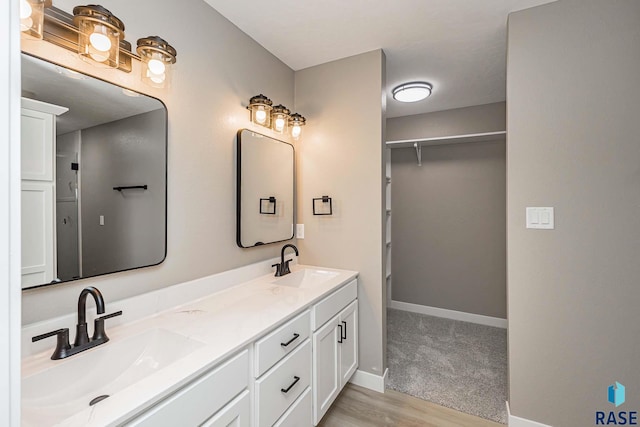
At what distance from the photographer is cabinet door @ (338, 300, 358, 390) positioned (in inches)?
77.6

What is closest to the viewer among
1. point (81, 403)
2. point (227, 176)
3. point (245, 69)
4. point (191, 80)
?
point (81, 403)

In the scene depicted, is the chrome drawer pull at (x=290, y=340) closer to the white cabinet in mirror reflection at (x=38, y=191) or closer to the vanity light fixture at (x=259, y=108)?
the white cabinet in mirror reflection at (x=38, y=191)

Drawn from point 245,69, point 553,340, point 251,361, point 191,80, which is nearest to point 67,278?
point 251,361

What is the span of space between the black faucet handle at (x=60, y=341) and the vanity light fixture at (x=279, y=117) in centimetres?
166

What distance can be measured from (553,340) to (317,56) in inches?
96.5

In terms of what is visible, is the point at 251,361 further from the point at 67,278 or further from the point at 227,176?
the point at 227,176

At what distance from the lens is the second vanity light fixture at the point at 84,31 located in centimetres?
97

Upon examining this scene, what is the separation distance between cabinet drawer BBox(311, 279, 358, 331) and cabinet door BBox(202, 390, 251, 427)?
1.78 ft

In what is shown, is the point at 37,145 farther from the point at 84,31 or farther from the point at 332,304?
the point at 332,304

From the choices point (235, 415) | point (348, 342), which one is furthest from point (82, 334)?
point (348, 342)

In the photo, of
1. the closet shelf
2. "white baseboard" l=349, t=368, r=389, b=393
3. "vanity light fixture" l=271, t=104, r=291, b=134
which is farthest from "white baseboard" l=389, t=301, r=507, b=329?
"vanity light fixture" l=271, t=104, r=291, b=134

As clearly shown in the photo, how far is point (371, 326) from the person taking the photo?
7.25ft

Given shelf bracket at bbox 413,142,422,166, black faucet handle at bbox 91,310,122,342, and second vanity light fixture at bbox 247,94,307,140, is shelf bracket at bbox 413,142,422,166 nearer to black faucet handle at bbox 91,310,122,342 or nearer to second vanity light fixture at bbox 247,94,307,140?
second vanity light fixture at bbox 247,94,307,140

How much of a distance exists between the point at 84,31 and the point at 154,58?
250mm
